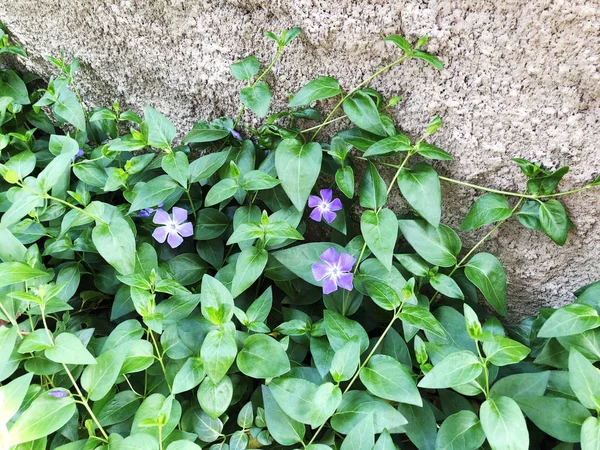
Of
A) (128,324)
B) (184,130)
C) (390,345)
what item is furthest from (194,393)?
(184,130)

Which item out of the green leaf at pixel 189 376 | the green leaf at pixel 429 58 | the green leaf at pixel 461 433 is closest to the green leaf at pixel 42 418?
the green leaf at pixel 189 376

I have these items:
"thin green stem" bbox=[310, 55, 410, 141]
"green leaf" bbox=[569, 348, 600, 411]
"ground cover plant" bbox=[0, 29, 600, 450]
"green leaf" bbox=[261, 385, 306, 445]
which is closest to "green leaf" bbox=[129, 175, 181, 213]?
"ground cover plant" bbox=[0, 29, 600, 450]

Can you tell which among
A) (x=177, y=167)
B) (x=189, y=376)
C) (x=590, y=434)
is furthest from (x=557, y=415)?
(x=177, y=167)

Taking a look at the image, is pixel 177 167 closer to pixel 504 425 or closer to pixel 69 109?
pixel 69 109

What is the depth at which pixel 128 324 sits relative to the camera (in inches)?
35.9

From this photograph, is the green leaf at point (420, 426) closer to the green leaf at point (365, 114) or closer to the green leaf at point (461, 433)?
the green leaf at point (461, 433)

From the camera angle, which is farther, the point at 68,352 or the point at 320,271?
the point at 320,271

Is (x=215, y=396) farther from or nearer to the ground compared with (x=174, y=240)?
nearer to the ground

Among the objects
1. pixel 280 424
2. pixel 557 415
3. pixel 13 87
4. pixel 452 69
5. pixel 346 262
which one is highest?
pixel 452 69

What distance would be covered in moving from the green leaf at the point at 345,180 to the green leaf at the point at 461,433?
1.48 feet

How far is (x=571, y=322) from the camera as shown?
81 centimetres

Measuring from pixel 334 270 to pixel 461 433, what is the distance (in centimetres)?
35

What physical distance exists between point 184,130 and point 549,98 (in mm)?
857

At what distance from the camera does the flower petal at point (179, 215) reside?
103 centimetres
